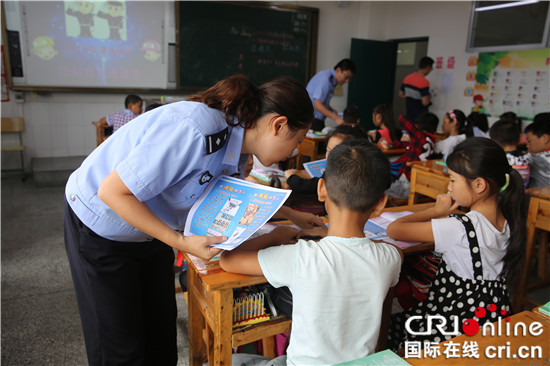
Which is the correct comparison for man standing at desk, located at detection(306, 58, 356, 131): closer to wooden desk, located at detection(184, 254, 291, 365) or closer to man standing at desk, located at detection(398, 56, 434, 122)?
man standing at desk, located at detection(398, 56, 434, 122)

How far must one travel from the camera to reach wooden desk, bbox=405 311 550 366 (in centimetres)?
82

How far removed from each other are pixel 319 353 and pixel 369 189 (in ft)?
1.39

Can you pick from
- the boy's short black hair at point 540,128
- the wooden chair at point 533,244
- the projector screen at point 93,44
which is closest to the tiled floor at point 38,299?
the wooden chair at point 533,244

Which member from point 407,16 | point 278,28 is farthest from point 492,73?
point 278,28

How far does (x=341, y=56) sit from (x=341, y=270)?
6328 millimetres

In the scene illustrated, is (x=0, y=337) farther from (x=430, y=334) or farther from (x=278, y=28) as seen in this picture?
(x=278, y=28)

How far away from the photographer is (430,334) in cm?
141

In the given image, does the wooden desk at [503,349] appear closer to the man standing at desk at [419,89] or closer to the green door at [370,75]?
the man standing at desk at [419,89]

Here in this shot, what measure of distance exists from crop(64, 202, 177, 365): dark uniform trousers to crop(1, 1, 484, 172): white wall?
4.63m

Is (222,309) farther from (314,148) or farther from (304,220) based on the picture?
(314,148)

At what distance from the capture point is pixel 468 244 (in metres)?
1.33

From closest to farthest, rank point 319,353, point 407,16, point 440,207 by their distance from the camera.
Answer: point 319,353 < point 440,207 < point 407,16

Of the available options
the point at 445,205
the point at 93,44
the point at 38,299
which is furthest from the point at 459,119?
the point at 93,44

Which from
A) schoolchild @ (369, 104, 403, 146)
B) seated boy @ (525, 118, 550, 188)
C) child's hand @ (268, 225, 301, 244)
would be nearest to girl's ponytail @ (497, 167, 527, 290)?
child's hand @ (268, 225, 301, 244)
